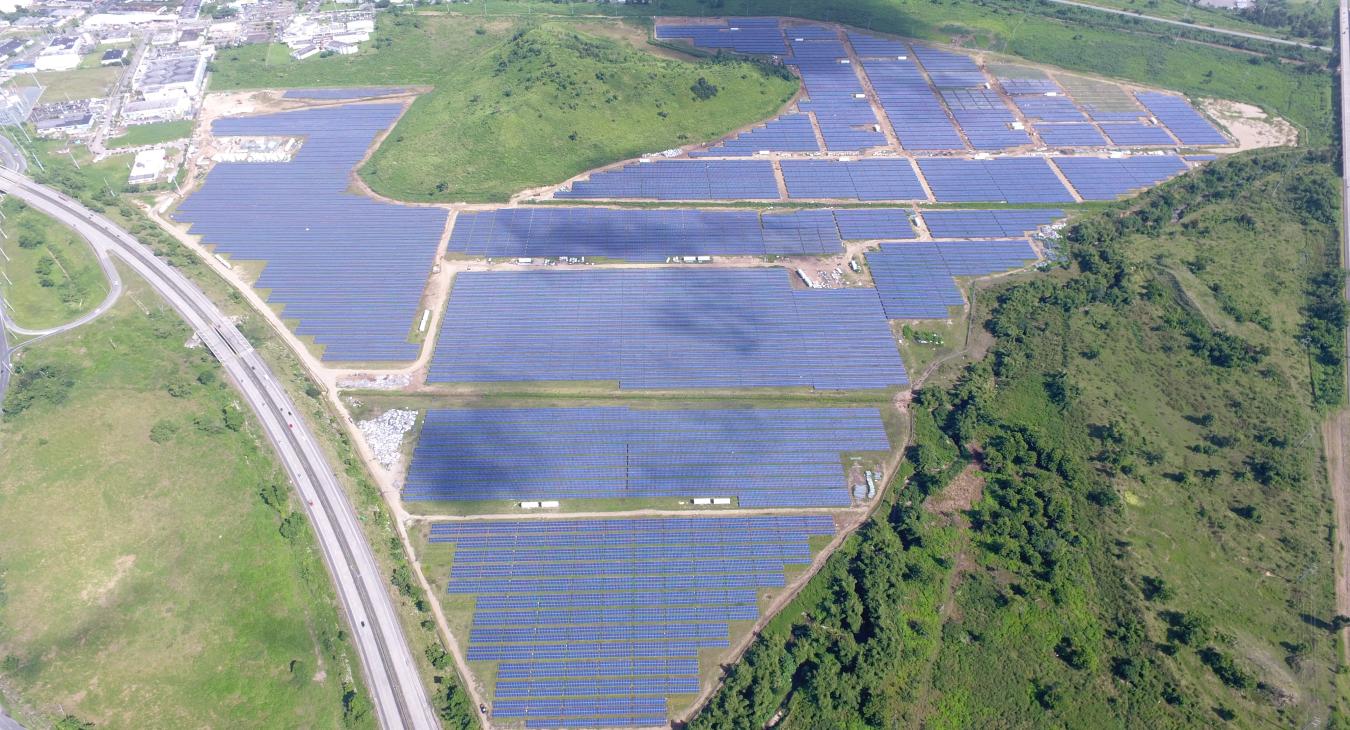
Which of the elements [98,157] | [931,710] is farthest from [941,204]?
[98,157]

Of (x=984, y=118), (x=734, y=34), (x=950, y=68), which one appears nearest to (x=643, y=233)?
(x=984, y=118)

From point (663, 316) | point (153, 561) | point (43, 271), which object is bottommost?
point (153, 561)

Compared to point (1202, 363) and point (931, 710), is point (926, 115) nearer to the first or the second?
point (1202, 363)

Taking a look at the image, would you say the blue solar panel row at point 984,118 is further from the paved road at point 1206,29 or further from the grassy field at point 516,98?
the paved road at point 1206,29

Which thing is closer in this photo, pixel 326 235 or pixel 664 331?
pixel 664 331

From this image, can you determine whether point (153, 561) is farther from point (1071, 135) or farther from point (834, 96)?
point (1071, 135)

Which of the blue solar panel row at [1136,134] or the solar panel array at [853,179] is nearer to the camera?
the solar panel array at [853,179]

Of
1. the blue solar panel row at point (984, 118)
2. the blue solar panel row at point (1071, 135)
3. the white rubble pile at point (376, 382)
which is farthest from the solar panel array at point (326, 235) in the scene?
the blue solar panel row at point (1071, 135)
